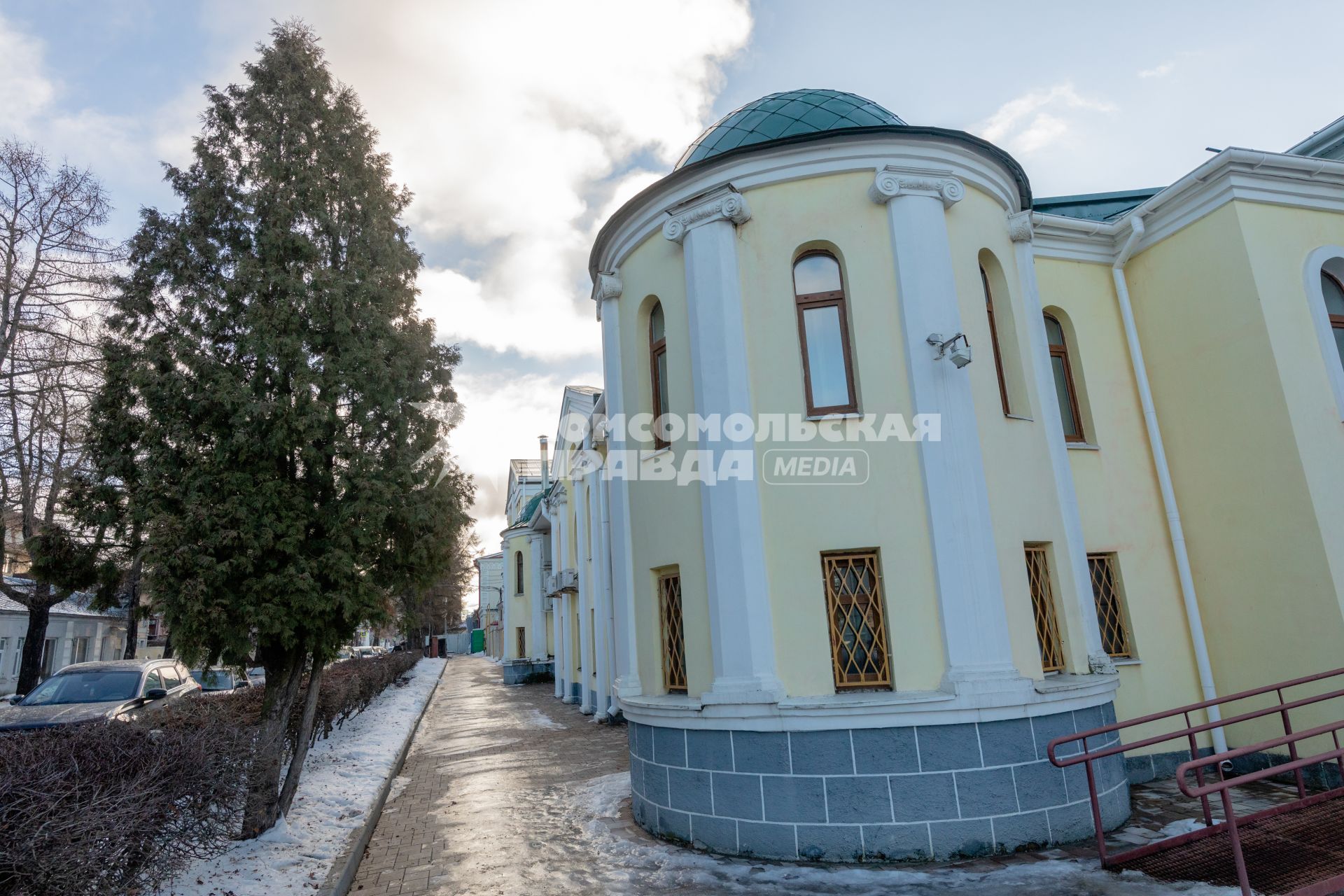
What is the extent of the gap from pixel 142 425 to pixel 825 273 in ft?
22.0

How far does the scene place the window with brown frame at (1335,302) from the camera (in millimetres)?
8586

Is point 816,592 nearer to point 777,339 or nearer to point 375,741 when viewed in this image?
point 777,339

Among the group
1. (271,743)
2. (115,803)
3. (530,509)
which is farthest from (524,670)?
(115,803)

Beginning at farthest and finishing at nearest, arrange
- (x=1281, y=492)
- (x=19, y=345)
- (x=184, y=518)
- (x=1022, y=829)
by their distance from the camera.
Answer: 1. (x=19, y=345)
2. (x=1281, y=492)
3. (x=184, y=518)
4. (x=1022, y=829)

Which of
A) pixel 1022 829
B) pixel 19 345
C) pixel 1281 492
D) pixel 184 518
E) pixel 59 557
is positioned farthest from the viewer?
pixel 19 345

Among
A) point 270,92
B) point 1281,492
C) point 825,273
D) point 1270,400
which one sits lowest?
point 1281,492

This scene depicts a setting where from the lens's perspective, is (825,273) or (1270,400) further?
(1270,400)

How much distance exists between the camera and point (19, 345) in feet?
48.4

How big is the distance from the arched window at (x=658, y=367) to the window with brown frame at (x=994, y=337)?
3407 mm

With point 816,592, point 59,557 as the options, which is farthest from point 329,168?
point 816,592

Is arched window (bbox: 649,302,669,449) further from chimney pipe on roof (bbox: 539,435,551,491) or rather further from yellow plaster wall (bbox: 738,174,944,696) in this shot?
chimney pipe on roof (bbox: 539,435,551,491)

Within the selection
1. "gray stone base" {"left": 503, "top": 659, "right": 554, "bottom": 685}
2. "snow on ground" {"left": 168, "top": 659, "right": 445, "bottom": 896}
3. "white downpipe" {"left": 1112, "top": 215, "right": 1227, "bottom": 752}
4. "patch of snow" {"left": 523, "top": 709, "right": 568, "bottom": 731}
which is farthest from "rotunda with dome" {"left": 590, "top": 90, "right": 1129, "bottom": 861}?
"gray stone base" {"left": 503, "top": 659, "right": 554, "bottom": 685}

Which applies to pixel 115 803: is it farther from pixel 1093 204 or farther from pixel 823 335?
pixel 1093 204

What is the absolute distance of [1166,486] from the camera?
8.98 meters
